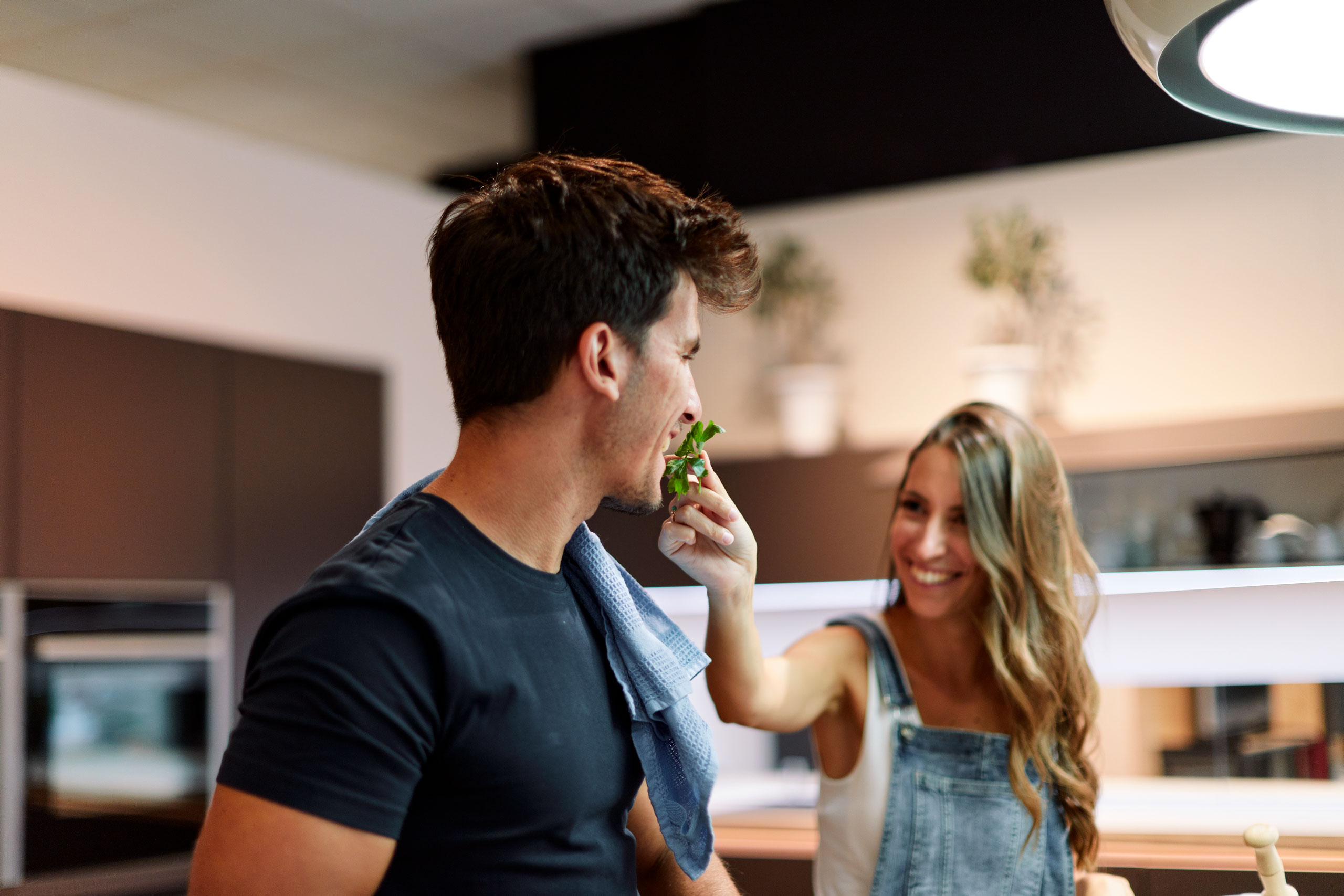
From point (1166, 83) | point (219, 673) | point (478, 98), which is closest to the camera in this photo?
point (1166, 83)

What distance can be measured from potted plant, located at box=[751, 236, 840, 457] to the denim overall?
1817 millimetres

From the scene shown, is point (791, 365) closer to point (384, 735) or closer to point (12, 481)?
point (12, 481)

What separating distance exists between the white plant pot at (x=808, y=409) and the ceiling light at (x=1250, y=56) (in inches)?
94.8

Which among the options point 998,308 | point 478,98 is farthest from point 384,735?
point 478,98

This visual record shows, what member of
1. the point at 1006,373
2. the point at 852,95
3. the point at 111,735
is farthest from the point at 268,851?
the point at 852,95

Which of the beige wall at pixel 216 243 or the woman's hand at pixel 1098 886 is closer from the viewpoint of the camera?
the woman's hand at pixel 1098 886

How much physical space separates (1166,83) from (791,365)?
8.66 ft

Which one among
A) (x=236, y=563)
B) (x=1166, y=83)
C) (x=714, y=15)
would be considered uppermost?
(x=714, y=15)

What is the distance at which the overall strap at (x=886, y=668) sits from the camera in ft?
6.05

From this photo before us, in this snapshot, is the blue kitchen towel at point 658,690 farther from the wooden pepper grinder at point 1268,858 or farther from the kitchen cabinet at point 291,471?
the kitchen cabinet at point 291,471

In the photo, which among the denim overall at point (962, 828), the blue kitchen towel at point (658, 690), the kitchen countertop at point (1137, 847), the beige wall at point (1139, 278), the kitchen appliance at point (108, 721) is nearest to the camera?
the blue kitchen towel at point (658, 690)

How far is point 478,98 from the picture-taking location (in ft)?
14.0

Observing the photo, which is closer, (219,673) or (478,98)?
(219,673)

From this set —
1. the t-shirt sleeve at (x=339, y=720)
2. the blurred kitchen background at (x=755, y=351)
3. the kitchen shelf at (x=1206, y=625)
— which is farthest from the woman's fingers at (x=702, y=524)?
the kitchen shelf at (x=1206, y=625)
